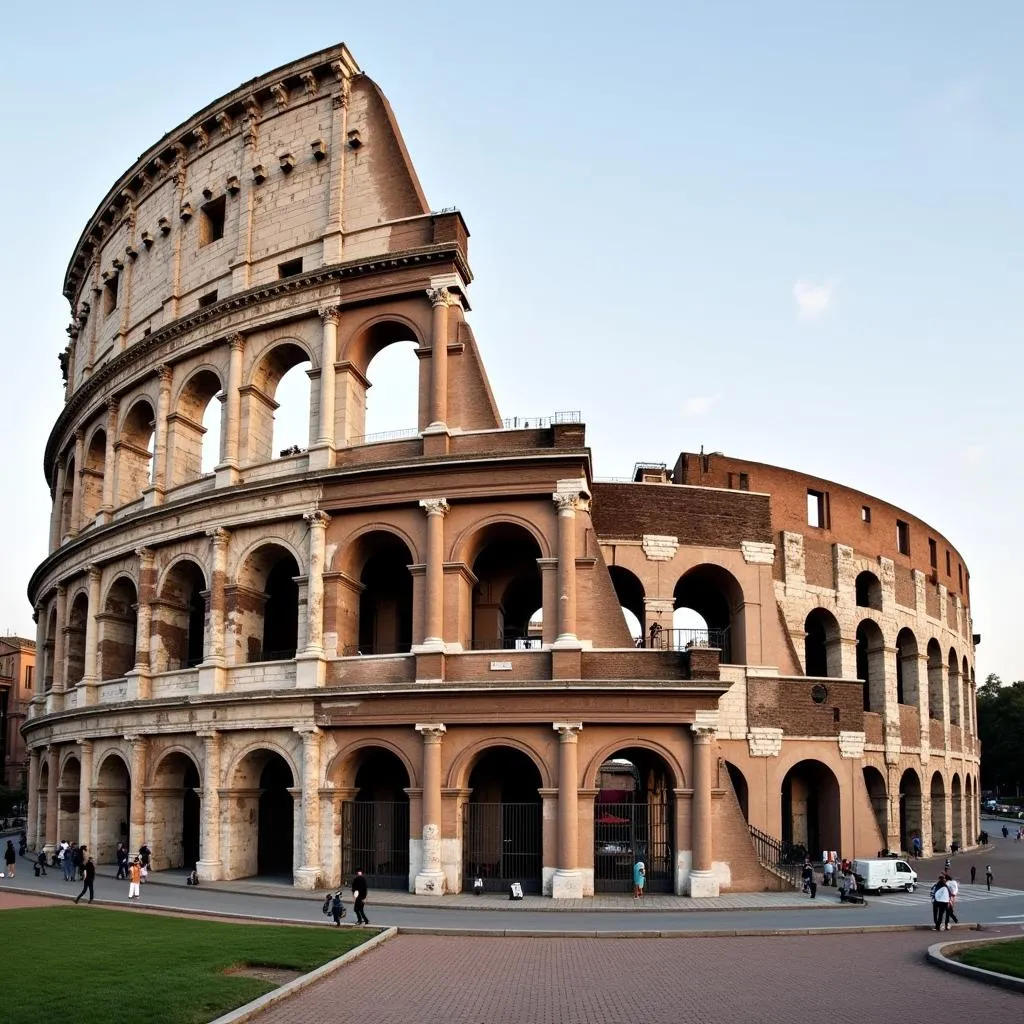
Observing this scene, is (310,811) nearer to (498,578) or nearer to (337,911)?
(337,911)

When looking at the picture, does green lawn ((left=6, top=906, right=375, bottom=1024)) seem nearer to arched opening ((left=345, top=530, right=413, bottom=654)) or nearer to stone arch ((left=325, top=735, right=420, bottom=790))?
stone arch ((left=325, top=735, right=420, bottom=790))

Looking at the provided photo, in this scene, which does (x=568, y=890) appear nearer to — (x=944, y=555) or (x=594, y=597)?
(x=594, y=597)

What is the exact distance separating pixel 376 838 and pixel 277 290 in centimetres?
1602

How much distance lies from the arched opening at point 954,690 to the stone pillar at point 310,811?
34.7 meters

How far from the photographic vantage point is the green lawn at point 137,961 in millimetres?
13203

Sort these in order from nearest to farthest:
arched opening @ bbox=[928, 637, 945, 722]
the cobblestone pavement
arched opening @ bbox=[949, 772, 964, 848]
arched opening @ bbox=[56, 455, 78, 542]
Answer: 1. the cobblestone pavement
2. arched opening @ bbox=[56, 455, 78, 542]
3. arched opening @ bbox=[928, 637, 945, 722]
4. arched opening @ bbox=[949, 772, 964, 848]

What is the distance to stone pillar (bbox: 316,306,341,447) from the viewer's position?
3027 cm

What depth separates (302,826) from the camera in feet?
92.1

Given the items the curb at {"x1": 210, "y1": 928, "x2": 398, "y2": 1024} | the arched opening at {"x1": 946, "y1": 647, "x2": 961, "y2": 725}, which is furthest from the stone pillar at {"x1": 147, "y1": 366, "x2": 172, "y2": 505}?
the arched opening at {"x1": 946, "y1": 647, "x2": 961, "y2": 725}

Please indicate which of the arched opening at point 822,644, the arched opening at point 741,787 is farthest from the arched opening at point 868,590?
the arched opening at point 741,787

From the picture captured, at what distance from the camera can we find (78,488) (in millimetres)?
40219

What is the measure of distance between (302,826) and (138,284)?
21.1 metres

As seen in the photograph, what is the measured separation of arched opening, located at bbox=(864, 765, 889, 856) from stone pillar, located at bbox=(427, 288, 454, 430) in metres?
23.8

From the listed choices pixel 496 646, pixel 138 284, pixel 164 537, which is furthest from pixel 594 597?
→ pixel 138 284
